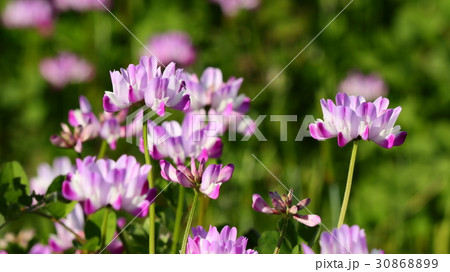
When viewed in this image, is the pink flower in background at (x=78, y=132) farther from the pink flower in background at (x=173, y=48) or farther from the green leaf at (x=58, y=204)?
the pink flower in background at (x=173, y=48)

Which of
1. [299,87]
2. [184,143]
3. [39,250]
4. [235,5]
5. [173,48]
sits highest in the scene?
[235,5]

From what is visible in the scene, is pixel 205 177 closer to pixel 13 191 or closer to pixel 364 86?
pixel 13 191

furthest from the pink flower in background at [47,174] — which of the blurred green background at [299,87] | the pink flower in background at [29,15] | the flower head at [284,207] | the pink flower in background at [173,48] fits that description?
the pink flower in background at [29,15]

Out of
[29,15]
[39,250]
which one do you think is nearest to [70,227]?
[39,250]

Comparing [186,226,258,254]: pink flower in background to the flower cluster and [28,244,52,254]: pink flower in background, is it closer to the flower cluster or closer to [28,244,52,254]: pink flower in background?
the flower cluster

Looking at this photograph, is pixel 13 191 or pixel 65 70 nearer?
pixel 13 191
